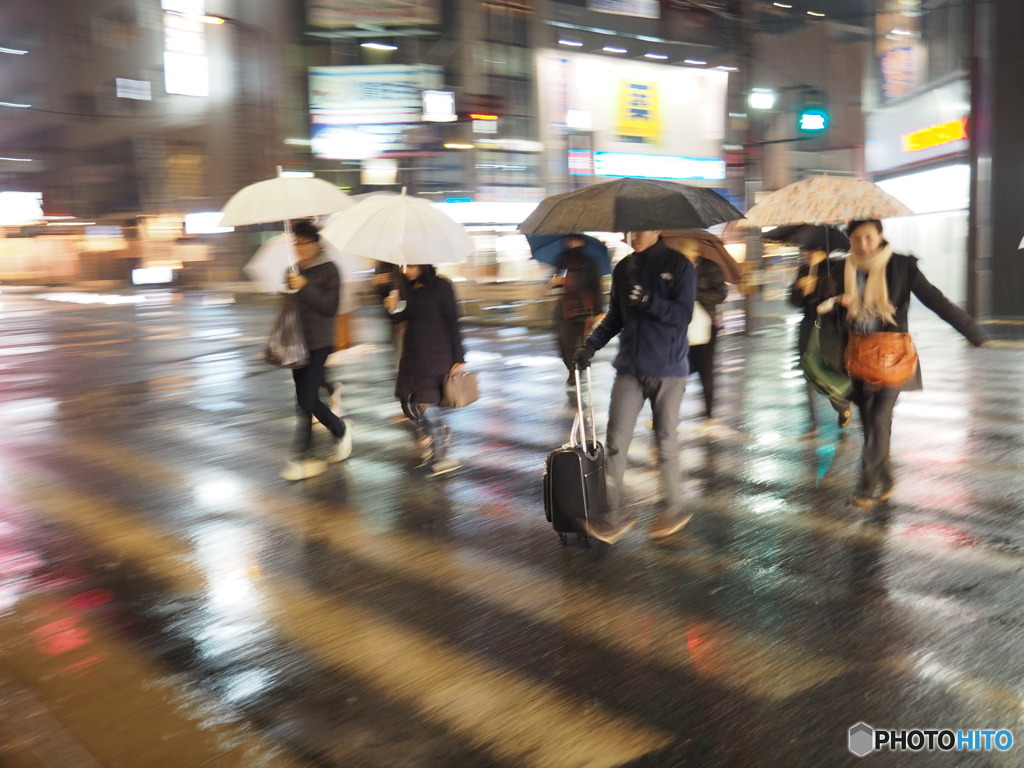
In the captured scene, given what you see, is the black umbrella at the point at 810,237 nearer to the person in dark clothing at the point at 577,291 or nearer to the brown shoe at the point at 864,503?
the person in dark clothing at the point at 577,291

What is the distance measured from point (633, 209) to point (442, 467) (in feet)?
11.0

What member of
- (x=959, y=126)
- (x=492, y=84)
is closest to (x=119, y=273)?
(x=492, y=84)

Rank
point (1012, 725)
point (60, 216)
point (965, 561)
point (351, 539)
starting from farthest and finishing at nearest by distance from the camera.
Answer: point (60, 216) → point (351, 539) → point (965, 561) → point (1012, 725)

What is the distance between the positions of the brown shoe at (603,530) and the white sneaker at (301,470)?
292 centimetres

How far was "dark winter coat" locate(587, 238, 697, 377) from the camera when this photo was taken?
5332 mm

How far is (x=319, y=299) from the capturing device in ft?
23.7

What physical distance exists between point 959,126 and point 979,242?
5594 mm

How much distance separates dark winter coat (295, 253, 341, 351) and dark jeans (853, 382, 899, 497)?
3807 mm

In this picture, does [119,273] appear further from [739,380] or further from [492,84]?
[739,380]

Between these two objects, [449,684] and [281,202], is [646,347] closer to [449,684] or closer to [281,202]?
[449,684]

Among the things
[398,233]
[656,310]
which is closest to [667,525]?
[656,310]

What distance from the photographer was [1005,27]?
65.0 ft

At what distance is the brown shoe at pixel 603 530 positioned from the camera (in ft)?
Answer: 18.1

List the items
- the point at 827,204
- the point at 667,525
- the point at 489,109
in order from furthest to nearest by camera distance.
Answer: the point at 489,109 → the point at 827,204 → the point at 667,525
